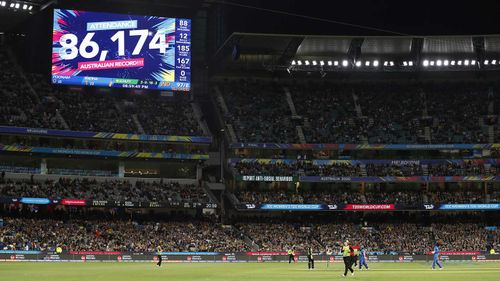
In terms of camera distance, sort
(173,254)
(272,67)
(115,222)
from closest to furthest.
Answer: (173,254), (115,222), (272,67)

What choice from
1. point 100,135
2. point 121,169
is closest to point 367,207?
point 121,169

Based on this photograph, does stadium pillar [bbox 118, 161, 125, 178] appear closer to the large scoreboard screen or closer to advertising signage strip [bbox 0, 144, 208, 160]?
advertising signage strip [bbox 0, 144, 208, 160]

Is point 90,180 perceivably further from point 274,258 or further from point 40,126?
point 274,258

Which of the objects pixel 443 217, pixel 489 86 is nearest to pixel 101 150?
pixel 443 217

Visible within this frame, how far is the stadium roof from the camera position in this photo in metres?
90.0

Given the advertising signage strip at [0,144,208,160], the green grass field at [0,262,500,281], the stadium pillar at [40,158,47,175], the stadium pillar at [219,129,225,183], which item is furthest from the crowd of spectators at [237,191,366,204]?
the green grass field at [0,262,500,281]

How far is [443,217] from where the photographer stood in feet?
299

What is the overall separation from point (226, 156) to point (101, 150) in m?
17.1

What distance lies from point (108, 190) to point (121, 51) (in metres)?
18.4

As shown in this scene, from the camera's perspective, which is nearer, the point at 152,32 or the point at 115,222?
the point at 115,222

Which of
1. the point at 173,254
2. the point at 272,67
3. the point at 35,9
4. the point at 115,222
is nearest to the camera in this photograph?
the point at 173,254

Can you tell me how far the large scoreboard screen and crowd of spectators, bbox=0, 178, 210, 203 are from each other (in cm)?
1301

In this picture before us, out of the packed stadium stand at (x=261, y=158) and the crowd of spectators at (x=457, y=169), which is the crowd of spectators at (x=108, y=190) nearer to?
the packed stadium stand at (x=261, y=158)

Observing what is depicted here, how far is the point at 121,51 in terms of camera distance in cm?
8900
